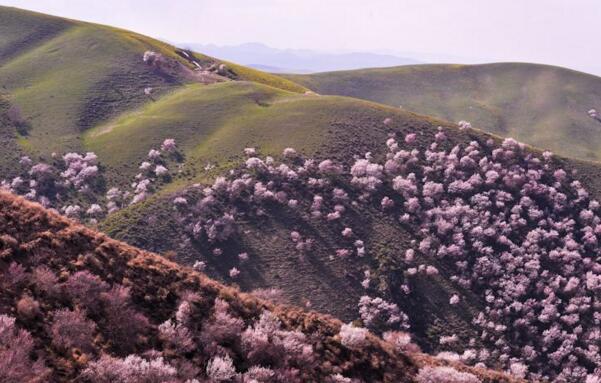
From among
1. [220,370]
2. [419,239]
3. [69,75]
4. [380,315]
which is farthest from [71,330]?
[69,75]

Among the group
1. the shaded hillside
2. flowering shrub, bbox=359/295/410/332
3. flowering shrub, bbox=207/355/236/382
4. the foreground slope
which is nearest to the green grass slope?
the shaded hillside

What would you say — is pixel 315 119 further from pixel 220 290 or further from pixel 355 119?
pixel 220 290

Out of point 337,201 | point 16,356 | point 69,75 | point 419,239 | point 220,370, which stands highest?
point 69,75

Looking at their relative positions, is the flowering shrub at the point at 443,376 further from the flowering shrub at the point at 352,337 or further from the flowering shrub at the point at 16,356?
the flowering shrub at the point at 16,356

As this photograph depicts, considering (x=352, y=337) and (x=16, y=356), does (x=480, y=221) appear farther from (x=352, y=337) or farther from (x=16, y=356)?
(x=16, y=356)

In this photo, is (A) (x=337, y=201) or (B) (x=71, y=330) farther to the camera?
(A) (x=337, y=201)

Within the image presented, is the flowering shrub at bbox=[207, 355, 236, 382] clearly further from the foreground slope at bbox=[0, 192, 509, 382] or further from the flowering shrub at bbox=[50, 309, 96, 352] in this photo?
the flowering shrub at bbox=[50, 309, 96, 352]

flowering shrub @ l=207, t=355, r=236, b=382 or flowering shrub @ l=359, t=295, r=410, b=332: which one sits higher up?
flowering shrub @ l=207, t=355, r=236, b=382

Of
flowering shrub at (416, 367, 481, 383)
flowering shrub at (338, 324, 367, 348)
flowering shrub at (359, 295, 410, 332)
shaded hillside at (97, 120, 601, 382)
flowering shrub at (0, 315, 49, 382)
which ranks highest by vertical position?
flowering shrub at (0, 315, 49, 382)
